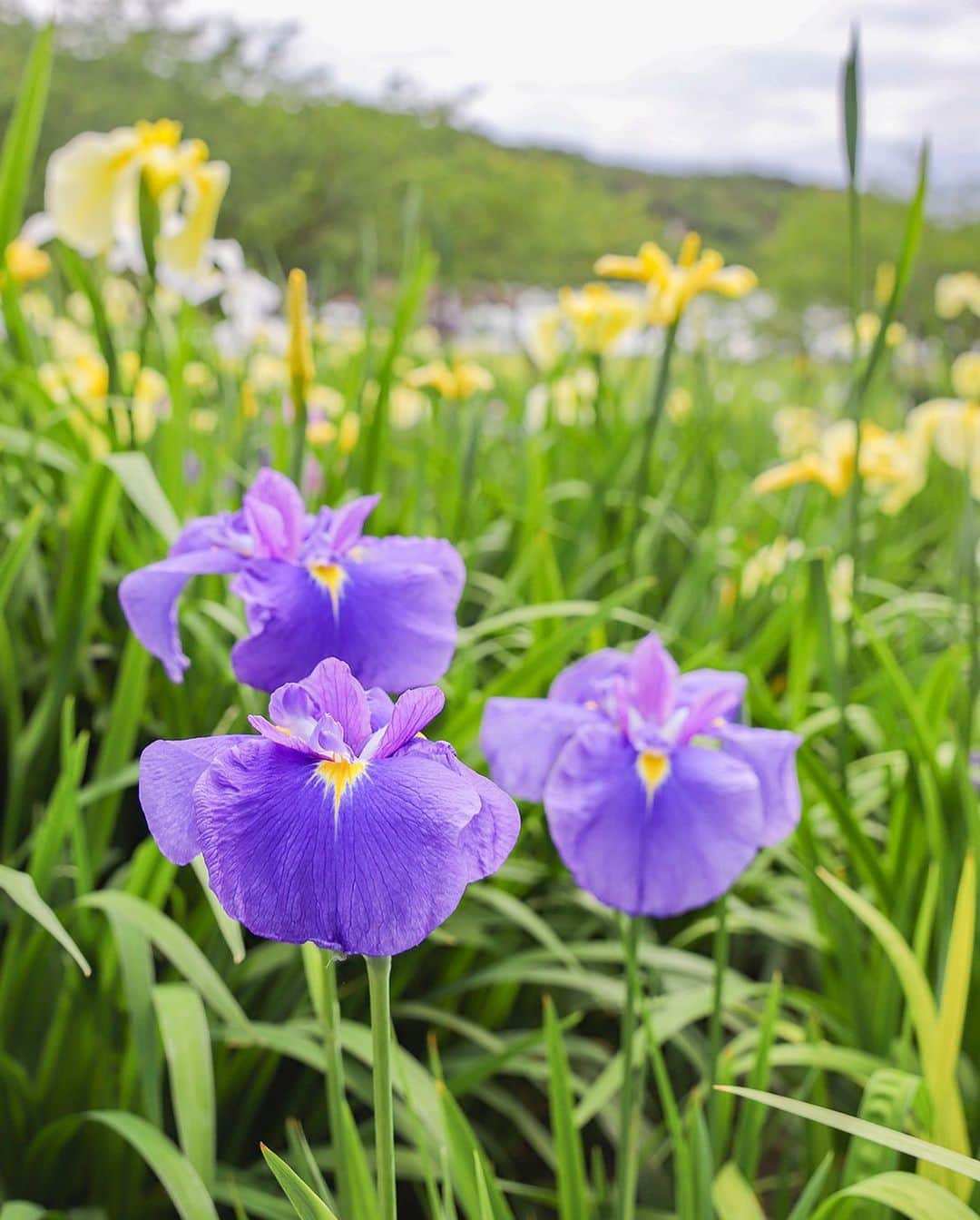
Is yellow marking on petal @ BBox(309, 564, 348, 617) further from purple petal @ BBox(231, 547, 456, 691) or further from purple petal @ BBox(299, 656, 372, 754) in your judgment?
purple petal @ BBox(299, 656, 372, 754)

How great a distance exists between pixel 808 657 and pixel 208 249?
3.94ft

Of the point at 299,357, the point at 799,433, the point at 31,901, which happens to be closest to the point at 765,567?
the point at 299,357

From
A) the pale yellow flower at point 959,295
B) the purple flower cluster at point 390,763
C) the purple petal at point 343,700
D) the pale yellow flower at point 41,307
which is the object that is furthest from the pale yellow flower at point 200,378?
the pale yellow flower at point 959,295

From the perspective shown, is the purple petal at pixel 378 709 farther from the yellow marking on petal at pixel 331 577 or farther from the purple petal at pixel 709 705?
the purple petal at pixel 709 705

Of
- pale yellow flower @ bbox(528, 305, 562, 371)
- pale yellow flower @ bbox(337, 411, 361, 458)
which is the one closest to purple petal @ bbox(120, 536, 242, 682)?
pale yellow flower @ bbox(337, 411, 361, 458)

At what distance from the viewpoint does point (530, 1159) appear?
54.2 inches

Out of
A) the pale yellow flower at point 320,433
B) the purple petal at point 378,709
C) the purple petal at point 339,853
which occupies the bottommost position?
the pale yellow flower at point 320,433

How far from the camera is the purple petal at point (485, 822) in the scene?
0.55 metres

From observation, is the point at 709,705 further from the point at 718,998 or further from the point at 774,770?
the point at 718,998

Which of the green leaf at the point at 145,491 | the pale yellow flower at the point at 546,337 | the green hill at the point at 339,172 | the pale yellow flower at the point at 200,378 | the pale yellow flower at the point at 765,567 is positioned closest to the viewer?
the green leaf at the point at 145,491

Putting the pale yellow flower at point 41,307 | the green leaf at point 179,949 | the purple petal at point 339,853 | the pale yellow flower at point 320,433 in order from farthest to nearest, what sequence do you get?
the pale yellow flower at point 41,307 → the pale yellow flower at point 320,433 → the green leaf at point 179,949 → the purple petal at point 339,853

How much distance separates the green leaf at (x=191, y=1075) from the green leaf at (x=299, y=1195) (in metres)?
0.34

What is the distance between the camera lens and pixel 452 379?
2348 millimetres

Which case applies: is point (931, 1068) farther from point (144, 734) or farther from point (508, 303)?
point (508, 303)
